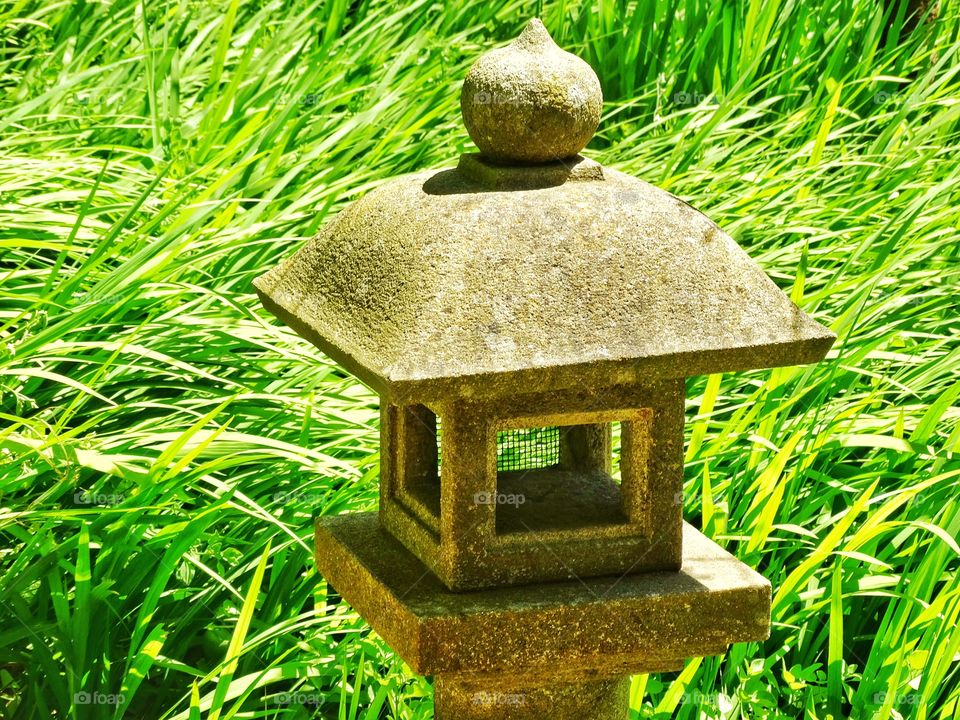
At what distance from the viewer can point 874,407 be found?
126 inches

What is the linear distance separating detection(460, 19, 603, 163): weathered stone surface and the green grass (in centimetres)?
91

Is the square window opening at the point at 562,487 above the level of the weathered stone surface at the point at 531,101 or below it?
below

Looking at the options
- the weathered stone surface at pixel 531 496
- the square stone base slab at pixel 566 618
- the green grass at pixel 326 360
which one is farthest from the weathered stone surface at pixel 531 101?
the green grass at pixel 326 360

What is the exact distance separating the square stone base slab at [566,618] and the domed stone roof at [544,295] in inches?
11.7

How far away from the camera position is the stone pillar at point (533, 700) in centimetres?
180

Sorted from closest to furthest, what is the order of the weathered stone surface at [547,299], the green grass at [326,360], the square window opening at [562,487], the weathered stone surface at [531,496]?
the weathered stone surface at [547,299] → the weathered stone surface at [531,496] → the square window opening at [562,487] → the green grass at [326,360]

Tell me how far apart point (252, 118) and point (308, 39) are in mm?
469

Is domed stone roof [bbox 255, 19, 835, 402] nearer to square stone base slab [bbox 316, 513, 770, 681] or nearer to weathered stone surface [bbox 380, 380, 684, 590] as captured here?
weathered stone surface [bbox 380, 380, 684, 590]

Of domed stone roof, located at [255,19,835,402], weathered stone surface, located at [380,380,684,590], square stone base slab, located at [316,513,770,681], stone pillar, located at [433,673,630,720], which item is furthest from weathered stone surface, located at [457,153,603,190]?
stone pillar, located at [433,673,630,720]

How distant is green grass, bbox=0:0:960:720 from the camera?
2.48 m

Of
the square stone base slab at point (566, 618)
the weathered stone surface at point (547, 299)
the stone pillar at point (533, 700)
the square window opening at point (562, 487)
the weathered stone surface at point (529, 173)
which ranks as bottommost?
the stone pillar at point (533, 700)

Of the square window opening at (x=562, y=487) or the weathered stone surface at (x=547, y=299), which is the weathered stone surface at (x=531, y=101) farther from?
the square window opening at (x=562, y=487)

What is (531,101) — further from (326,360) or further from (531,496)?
(326,360)

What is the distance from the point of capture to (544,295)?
60.3 inches
